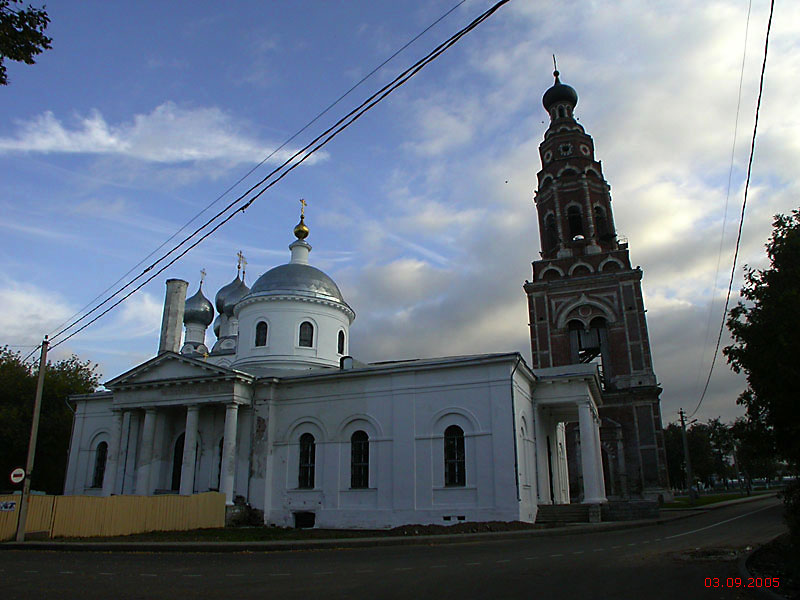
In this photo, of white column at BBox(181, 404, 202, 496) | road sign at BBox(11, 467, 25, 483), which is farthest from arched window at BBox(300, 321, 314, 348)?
road sign at BBox(11, 467, 25, 483)

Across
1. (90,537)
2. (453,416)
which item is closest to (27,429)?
(90,537)

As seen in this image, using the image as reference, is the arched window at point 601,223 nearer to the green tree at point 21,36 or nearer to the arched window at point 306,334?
the arched window at point 306,334

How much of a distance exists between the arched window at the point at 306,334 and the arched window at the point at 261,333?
1921mm

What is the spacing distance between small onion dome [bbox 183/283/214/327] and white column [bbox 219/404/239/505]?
2379 cm

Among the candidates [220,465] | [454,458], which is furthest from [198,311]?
[454,458]

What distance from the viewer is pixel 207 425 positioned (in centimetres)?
2680

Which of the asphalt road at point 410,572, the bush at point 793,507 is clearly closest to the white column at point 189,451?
the asphalt road at point 410,572

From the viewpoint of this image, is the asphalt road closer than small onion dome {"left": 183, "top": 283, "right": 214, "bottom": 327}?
Yes

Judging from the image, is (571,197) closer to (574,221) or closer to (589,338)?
(574,221)

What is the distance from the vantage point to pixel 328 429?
24125mm

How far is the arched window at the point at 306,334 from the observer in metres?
30.0

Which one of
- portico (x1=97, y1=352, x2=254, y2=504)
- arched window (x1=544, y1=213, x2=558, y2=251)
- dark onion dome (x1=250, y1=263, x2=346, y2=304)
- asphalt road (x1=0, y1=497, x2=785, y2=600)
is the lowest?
asphalt road (x1=0, y1=497, x2=785, y2=600)

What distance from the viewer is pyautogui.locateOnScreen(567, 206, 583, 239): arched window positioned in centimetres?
3994

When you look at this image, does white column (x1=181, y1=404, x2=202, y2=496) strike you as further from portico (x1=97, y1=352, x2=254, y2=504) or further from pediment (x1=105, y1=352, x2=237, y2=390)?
pediment (x1=105, y1=352, x2=237, y2=390)
